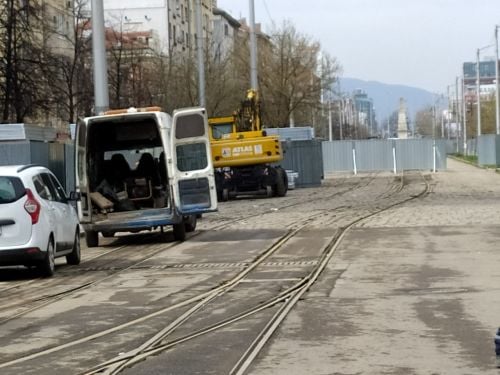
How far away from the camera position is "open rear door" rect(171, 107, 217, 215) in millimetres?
19688

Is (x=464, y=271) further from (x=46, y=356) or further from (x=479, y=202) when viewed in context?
(x=479, y=202)

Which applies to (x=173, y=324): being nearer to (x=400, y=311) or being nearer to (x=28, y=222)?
(x=400, y=311)

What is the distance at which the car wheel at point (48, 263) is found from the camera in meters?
14.8

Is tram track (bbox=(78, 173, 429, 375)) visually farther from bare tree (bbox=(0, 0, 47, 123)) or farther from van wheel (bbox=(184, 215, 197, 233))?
bare tree (bbox=(0, 0, 47, 123))

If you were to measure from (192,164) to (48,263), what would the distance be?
5559 millimetres

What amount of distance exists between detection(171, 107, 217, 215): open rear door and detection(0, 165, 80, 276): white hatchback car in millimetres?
4260

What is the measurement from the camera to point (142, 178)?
22.3 metres

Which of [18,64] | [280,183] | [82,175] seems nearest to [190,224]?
[82,175]

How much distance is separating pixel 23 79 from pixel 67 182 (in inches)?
243

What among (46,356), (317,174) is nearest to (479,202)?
(317,174)

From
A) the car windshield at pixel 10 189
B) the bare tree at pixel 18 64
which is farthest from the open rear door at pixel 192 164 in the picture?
the bare tree at pixel 18 64

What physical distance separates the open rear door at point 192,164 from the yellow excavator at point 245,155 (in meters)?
17.9

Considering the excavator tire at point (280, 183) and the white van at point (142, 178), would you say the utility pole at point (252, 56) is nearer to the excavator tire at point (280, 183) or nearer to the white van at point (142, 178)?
the excavator tire at point (280, 183)

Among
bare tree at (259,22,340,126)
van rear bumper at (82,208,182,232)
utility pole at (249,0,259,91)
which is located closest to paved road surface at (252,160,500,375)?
van rear bumper at (82,208,182,232)
